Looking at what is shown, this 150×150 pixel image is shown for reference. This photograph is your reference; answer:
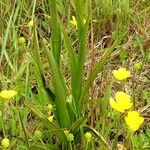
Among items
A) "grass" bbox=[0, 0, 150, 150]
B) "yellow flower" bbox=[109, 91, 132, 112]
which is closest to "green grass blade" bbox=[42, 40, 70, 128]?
"grass" bbox=[0, 0, 150, 150]

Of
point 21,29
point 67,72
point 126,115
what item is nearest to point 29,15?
point 21,29

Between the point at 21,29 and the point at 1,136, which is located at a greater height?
the point at 21,29

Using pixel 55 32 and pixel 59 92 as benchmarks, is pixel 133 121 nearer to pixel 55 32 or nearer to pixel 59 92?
pixel 59 92

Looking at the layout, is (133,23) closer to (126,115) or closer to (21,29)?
(21,29)

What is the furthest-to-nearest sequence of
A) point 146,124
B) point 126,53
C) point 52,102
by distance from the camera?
point 126,53, point 146,124, point 52,102

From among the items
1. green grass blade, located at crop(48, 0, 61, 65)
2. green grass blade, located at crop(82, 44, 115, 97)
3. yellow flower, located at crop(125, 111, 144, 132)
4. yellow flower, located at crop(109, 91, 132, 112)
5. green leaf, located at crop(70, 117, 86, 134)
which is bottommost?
green leaf, located at crop(70, 117, 86, 134)

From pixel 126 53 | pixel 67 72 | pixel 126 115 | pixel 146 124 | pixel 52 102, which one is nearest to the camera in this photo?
pixel 126 115

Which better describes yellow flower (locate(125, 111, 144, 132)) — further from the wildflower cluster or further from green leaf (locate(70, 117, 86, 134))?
green leaf (locate(70, 117, 86, 134))

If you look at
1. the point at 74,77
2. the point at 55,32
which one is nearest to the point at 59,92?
the point at 74,77
